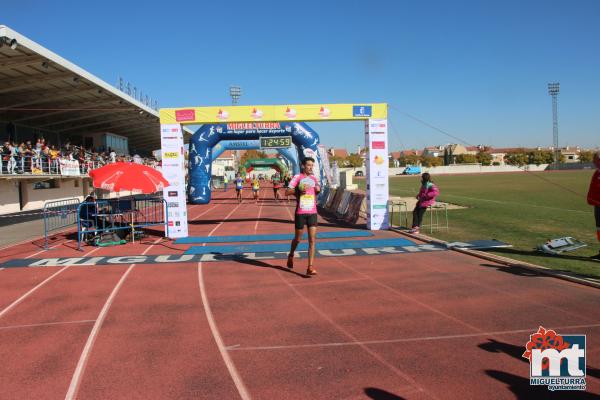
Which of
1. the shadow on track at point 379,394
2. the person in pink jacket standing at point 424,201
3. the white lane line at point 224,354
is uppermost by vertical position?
the person in pink jacket standing at point 424,201

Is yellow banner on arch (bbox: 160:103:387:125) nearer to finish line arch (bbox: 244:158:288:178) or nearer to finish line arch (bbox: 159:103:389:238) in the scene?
finish line arch (bbox: 159:103:389:238)

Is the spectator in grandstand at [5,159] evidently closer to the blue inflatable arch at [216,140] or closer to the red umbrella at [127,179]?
the blue inflatable arch at [216,140]

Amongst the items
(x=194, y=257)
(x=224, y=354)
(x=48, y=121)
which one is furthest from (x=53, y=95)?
(x=224, y=354)

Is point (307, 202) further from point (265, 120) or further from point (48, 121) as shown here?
point (48, 121)

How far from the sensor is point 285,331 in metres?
4.71

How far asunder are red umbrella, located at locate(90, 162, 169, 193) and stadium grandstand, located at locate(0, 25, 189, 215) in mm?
7294

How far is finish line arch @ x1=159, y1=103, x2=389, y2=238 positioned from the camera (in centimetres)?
1273

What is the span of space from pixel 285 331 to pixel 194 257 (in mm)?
5017

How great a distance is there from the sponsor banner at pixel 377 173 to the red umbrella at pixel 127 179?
6.20 metres

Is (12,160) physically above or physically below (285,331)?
above

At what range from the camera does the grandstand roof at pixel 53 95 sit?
54.1 ft

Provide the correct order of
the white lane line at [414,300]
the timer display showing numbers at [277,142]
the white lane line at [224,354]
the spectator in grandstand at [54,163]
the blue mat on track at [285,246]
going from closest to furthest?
1. the white lane line at [224,354]
2. the white lane line at [414,300]
3. the blue mat on track at [285,246]
4. the spectator in grandstand at [54,163]
5. the timer display showing numbers at [277,142]

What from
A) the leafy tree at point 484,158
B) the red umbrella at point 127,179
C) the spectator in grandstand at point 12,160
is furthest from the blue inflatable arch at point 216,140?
the leafy tree at point 484,158

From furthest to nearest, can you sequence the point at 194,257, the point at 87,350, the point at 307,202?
the point at 194,257 < the point at 307,202 < the point at 87,350
